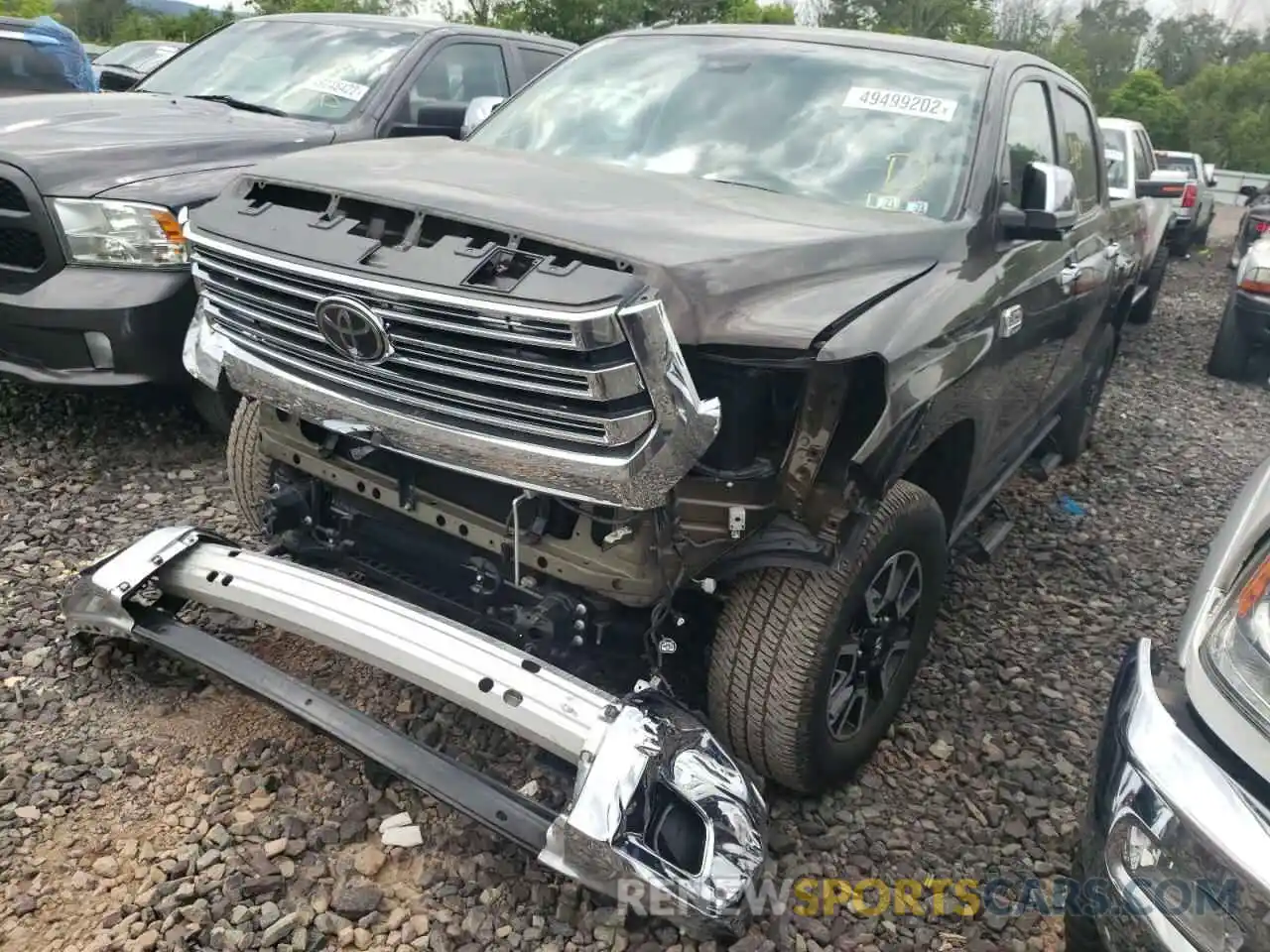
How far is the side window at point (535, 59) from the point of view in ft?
19.6

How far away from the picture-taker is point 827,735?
2607 millimetres

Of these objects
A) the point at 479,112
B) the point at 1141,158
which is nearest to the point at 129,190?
the point at 479,112

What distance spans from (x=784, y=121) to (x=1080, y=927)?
2288 millimetres

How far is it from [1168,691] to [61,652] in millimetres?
2977

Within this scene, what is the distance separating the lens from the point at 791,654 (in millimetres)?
→ 2432

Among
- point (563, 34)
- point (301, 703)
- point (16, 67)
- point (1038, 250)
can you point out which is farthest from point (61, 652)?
point (563, 34)

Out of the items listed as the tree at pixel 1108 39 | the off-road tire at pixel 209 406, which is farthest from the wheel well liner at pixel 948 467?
the tree at pixel 1108 39

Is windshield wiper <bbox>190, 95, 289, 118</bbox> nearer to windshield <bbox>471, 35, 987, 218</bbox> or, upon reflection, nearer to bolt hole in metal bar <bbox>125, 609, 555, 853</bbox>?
windshield <bbox>471, 35, 987, 218</bbox>

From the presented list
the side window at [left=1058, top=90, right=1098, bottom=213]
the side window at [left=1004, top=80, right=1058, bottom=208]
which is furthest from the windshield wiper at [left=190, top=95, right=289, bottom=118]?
the side window at [left=1058, top=90, right=1098, bottom=213]

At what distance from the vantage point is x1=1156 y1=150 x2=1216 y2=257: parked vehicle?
12.8m

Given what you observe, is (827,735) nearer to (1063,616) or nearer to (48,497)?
(1063,616)

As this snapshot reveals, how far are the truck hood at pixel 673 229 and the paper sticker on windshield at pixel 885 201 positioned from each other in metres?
0.09

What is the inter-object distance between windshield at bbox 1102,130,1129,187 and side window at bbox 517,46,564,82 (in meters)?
5.24

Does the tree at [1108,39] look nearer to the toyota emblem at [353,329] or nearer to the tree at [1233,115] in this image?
the tree at [1233,115]
